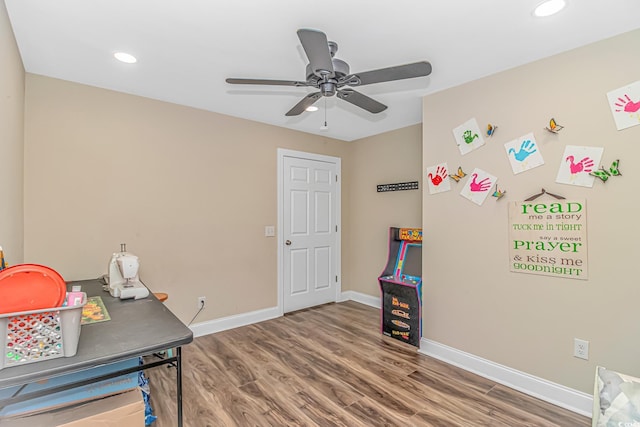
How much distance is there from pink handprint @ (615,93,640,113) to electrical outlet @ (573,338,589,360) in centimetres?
151

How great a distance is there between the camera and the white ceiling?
68.6 inches

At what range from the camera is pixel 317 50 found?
5.22ft

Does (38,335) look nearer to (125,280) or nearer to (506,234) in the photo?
(125,280)

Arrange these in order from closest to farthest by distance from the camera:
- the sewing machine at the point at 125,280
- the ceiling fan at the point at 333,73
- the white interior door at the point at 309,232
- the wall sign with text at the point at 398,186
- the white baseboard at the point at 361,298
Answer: the ceiling fan at the point at 333,73, the sewing machine at the point at 125,280, the wall sign with text at the point at 398,186, the white interior door at the point at 309,232, the white baseboard at the point at 361,298

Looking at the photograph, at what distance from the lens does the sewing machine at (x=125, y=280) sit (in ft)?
6.69

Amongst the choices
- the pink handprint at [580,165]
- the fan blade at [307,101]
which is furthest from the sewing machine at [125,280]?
the pink handprint at [580,165]

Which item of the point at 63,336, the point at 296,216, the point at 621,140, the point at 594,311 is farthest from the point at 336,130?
the point at 63,336

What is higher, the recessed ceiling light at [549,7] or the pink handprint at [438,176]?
the recessed ceiling light at [549,7]

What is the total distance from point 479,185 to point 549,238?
0.64m

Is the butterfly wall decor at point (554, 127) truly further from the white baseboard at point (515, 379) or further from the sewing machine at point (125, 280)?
the sewing machine at point (125, 280)

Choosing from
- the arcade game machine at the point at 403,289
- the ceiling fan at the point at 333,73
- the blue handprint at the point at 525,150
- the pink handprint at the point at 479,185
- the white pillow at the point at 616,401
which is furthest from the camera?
the arcade game machine at the point at 403,289

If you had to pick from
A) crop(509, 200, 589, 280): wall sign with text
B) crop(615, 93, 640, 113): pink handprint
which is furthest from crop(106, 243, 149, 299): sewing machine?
crop(615, 93, 640, 113): pink handprint

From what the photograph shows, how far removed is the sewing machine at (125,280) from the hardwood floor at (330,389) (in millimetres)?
825

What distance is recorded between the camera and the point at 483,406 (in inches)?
85.1
